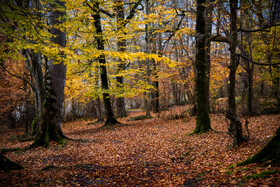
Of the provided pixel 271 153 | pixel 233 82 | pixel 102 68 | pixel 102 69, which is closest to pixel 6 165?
pixel 271 153

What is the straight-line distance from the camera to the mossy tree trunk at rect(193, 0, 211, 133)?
24.3ft

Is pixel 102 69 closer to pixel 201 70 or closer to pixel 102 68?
pixel 102 68

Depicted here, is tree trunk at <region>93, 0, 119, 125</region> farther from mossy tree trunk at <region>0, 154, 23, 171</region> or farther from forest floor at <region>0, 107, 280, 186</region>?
mossy tree trunk at <region>0, 154, 23, 171</region>

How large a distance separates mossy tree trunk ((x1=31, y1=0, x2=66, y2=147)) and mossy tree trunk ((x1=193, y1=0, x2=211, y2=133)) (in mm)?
5849

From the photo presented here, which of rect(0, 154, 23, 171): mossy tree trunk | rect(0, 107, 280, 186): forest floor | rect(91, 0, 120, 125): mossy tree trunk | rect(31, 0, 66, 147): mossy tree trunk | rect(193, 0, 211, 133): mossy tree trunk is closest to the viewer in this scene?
rect(0, 107, 280, 186): forest floor

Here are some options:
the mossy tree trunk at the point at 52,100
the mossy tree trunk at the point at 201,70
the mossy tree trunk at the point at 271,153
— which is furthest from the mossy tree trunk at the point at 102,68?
the mossy tree trunk at the point at 271,153

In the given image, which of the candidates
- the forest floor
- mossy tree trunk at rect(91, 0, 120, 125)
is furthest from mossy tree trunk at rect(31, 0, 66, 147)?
mossy tree trunk at rect(91, 0, 120, 125)

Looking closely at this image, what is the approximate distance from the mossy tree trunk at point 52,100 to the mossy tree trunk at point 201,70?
5.85 meters

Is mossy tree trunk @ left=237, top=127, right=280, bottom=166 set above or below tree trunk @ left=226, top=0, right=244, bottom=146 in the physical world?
below

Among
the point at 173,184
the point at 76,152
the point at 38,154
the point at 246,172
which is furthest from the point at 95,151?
the point at 246,172

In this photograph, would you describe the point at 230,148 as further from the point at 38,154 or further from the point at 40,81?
the point at 40,81

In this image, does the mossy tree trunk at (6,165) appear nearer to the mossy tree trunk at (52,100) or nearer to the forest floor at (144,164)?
the forest floor at (144,164)

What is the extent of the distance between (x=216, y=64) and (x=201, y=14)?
6971mm

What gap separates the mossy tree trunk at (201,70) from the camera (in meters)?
7.41
